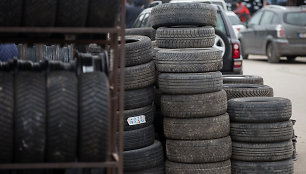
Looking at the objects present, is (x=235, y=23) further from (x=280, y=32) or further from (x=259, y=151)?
(x=259, y=151)

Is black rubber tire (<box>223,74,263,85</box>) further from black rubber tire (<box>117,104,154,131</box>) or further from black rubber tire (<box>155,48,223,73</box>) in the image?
black rubber tire (<box>117,104,154,131</box>)

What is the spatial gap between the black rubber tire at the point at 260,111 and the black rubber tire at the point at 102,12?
9.05ft

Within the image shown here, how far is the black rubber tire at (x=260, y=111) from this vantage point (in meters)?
7.27

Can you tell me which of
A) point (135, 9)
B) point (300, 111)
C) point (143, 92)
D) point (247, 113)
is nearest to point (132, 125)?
point (143, 92)

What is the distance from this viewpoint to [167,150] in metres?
7.19

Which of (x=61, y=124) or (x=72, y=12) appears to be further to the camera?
(x=72, y=12)

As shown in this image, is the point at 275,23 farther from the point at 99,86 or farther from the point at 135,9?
the point at 99,86

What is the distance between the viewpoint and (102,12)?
5.02m

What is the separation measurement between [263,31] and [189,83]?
15.1 m

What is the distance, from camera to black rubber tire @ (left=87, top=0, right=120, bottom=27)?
5023mm

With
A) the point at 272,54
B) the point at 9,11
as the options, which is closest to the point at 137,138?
the point at 9,11

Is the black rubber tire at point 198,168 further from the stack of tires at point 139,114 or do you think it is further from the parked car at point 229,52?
the parked car at point 229,52

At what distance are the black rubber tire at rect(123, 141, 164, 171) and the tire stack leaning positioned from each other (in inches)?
6.3

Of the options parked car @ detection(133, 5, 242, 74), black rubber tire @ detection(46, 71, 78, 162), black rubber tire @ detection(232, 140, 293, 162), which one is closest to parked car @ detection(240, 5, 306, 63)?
parked car @ detection(133, 5, 242, 74)
